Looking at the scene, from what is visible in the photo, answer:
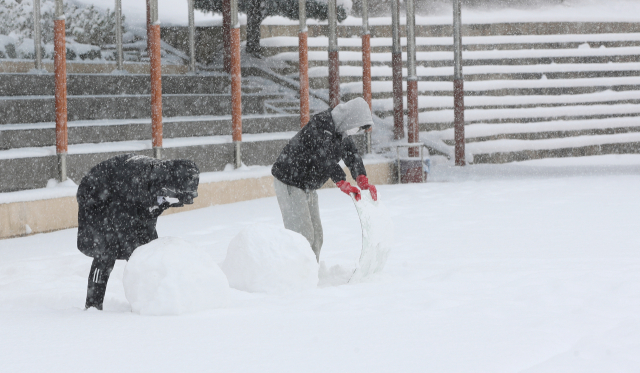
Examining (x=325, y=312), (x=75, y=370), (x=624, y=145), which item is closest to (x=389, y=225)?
(x=325, y=312)

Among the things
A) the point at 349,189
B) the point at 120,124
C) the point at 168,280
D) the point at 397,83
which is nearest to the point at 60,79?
the point at 120,124

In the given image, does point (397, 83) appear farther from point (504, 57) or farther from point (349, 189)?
point (349, 189)

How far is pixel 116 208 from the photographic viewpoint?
393 centimetres

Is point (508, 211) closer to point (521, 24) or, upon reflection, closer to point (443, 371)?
point (443, 371)

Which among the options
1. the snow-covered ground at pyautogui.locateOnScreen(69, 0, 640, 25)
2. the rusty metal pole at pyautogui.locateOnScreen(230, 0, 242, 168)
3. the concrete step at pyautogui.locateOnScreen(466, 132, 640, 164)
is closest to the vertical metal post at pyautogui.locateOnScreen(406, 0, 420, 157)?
the concrete step at pyautogui.locateOnScreen(466, 132, 640, 164)

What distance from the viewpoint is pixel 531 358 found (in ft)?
10.1

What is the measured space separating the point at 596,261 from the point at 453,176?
22.3 feet

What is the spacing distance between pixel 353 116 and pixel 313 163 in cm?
45

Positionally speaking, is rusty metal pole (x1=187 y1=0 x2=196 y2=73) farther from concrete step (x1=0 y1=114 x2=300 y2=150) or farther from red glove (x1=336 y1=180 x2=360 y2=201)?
red glove (x1=336 y1=180 x2=360 y2=201)

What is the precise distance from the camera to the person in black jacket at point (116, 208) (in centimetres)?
381

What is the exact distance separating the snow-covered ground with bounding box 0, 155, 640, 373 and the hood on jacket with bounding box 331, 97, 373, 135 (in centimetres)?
102

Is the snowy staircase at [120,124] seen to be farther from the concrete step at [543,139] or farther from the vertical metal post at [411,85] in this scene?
the concrete step at [543,139]

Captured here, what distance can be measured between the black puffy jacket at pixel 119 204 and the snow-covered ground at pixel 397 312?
0.37 meters

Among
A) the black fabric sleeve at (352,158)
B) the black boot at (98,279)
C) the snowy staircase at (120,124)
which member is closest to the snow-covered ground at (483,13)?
the snowy staircase at (120,124)
